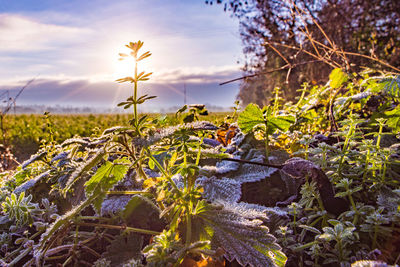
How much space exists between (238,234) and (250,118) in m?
0.53

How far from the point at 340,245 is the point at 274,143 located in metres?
0.71

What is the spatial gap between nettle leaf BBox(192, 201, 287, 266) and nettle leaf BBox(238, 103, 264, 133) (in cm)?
41

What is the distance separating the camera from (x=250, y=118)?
1305 mm

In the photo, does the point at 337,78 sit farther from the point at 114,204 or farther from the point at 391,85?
the point at 114,204

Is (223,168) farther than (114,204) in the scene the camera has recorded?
Yes

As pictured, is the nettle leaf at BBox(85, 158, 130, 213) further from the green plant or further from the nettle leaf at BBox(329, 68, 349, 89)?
the nettle leaf at BBox(329, 68, 349, 89)

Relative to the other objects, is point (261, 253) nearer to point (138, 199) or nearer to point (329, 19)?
point (138, 199)

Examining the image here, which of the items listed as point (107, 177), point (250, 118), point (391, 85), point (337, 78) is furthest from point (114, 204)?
point (337, 78)

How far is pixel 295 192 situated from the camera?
1.29m

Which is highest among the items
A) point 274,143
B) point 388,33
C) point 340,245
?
point 388,33

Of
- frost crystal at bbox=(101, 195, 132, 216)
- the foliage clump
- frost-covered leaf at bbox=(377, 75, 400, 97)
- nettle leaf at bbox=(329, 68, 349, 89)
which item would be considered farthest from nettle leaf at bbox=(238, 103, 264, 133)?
nettle leaf at bbox=(329, 68, 349, 89)

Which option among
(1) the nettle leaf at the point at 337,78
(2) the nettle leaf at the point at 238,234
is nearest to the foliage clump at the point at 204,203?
(2) the nettle leaf at the point at 238,234

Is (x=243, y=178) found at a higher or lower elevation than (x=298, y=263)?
higher

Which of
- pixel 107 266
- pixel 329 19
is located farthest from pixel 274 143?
pixel 329 19
